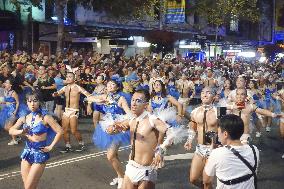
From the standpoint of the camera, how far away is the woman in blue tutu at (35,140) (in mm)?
6602

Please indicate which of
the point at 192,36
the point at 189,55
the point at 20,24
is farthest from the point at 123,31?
the point at 189,55

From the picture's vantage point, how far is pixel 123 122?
6.30 meters

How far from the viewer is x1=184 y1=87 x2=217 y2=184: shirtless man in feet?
23.2

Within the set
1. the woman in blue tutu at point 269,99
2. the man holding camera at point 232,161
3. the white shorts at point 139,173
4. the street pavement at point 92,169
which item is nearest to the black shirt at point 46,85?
the street pavement at point 92,169

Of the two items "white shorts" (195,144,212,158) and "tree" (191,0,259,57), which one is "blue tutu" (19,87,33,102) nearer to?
"white shorts" (195,144,212,158)

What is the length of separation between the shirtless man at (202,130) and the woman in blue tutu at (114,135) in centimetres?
115

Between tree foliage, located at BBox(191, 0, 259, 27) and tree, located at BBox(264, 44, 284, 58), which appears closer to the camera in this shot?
tree foliage, located at BBox(191, 0, 259, 27)

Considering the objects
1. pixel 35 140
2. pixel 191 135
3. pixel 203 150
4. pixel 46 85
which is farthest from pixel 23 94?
pixel 203 150

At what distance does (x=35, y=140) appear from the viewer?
6.77m

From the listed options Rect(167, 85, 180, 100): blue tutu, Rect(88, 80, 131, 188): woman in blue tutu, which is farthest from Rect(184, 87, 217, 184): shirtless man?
Rect(167, 85, 180, 100): blue tutu

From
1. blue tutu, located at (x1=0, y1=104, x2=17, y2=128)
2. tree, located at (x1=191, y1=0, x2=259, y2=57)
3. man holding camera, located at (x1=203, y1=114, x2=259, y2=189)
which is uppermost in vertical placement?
tree, located at (x1=191, y1=0, x2=259, y2=57)

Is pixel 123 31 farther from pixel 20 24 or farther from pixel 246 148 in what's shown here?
pixel 246 148

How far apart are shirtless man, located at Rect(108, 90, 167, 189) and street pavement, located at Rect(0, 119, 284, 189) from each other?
2.53 metres

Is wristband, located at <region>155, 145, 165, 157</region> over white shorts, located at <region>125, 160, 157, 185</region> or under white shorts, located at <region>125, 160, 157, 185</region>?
over
